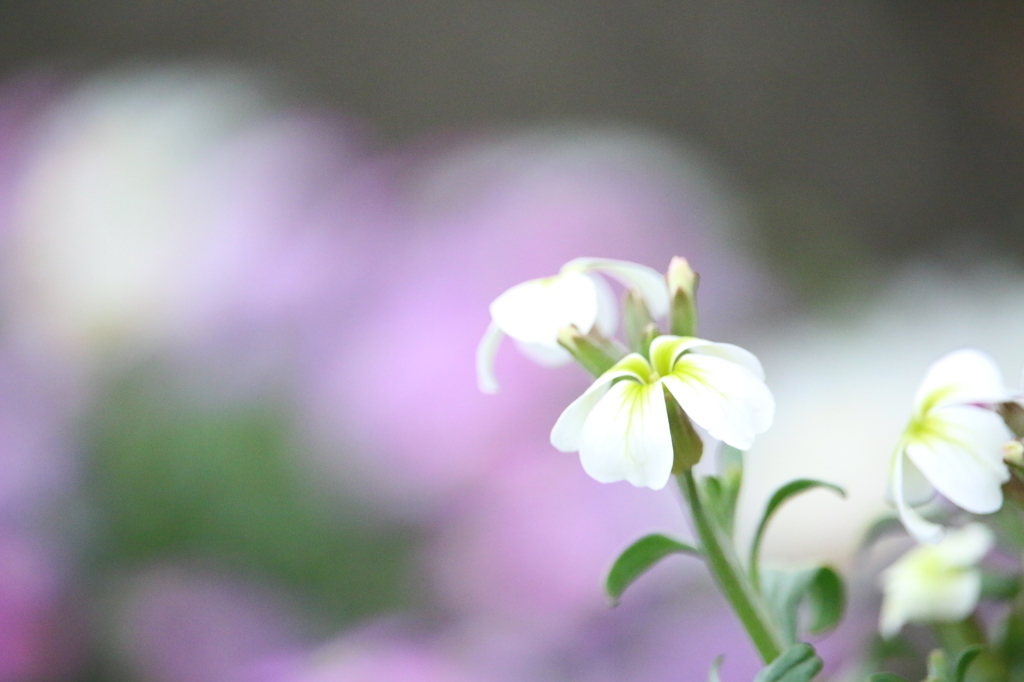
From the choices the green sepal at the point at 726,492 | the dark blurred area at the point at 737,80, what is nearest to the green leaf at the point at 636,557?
the green sepal at the point at 726,492

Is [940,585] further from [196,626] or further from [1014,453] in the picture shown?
[196,626]

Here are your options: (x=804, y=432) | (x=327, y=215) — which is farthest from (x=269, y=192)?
(x=804, y=432)

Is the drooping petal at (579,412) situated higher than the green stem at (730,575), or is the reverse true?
the drooping petal at (579,412)

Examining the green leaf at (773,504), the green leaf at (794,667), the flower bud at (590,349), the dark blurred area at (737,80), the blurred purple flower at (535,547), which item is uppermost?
the dark blurred area at (737,80)

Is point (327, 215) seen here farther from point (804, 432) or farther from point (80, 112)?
point (804, 432)

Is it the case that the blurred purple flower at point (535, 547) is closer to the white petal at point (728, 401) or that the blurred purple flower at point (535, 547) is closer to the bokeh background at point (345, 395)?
the bokeh background at point (345, 395)

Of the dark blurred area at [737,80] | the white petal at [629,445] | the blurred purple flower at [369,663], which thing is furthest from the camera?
the dark blurred area at [737,80]

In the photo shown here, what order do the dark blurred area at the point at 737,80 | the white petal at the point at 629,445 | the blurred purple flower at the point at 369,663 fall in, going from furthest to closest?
the dark blurred area at the point at 737,80, the blurred purple flower at the point at 369,663, the white petal at the point at 629,445

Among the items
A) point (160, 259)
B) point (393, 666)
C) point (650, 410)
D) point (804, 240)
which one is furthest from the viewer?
point (804, 240)
